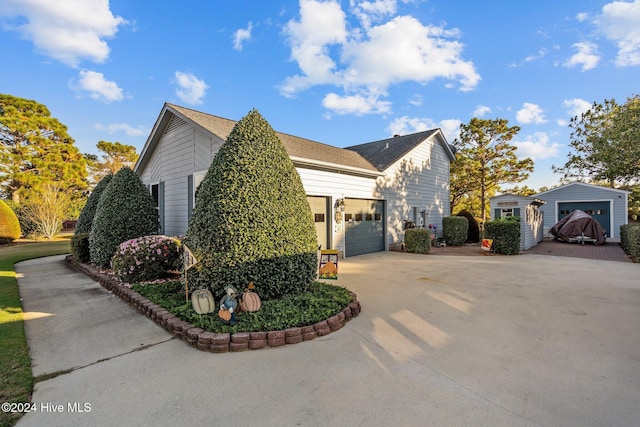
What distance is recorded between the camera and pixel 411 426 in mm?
2074

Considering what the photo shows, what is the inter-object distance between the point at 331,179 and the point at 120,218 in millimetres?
6464

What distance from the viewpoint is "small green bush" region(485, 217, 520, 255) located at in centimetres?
1109

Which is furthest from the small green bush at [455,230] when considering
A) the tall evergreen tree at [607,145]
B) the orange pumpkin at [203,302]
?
the orange pumpkin at [203,302]

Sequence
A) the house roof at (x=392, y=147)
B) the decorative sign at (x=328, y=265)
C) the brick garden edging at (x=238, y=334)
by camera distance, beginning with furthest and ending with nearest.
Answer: the house roof at (x=392, y=147)
the decorative sign at (x=328, y=265)
the brick garden edging at (x=238, y=334)

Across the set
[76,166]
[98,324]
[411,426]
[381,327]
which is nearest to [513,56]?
[381,327]

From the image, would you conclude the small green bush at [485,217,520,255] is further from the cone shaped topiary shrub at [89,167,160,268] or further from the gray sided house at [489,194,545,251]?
the cone shaped topiary shrub at [89,167,160,268]

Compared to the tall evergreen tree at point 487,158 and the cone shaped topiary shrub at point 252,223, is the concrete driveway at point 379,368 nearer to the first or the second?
the cone shaped topiary shrub at point 252,223

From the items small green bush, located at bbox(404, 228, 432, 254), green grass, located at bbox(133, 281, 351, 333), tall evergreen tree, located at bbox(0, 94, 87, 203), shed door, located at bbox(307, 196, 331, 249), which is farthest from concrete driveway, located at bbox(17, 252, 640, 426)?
tall evergreen tree, located at bbox(0, 94, 87, 203)

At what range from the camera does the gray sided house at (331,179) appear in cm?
884

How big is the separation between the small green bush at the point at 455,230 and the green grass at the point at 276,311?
11.0 m

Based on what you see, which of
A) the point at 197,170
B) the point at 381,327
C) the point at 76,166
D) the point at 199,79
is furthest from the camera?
the point at 76,166

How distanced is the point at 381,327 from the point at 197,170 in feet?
23.5

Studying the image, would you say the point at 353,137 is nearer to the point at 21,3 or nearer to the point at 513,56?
the point at 513,56

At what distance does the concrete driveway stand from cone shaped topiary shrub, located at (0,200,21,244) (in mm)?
14984
